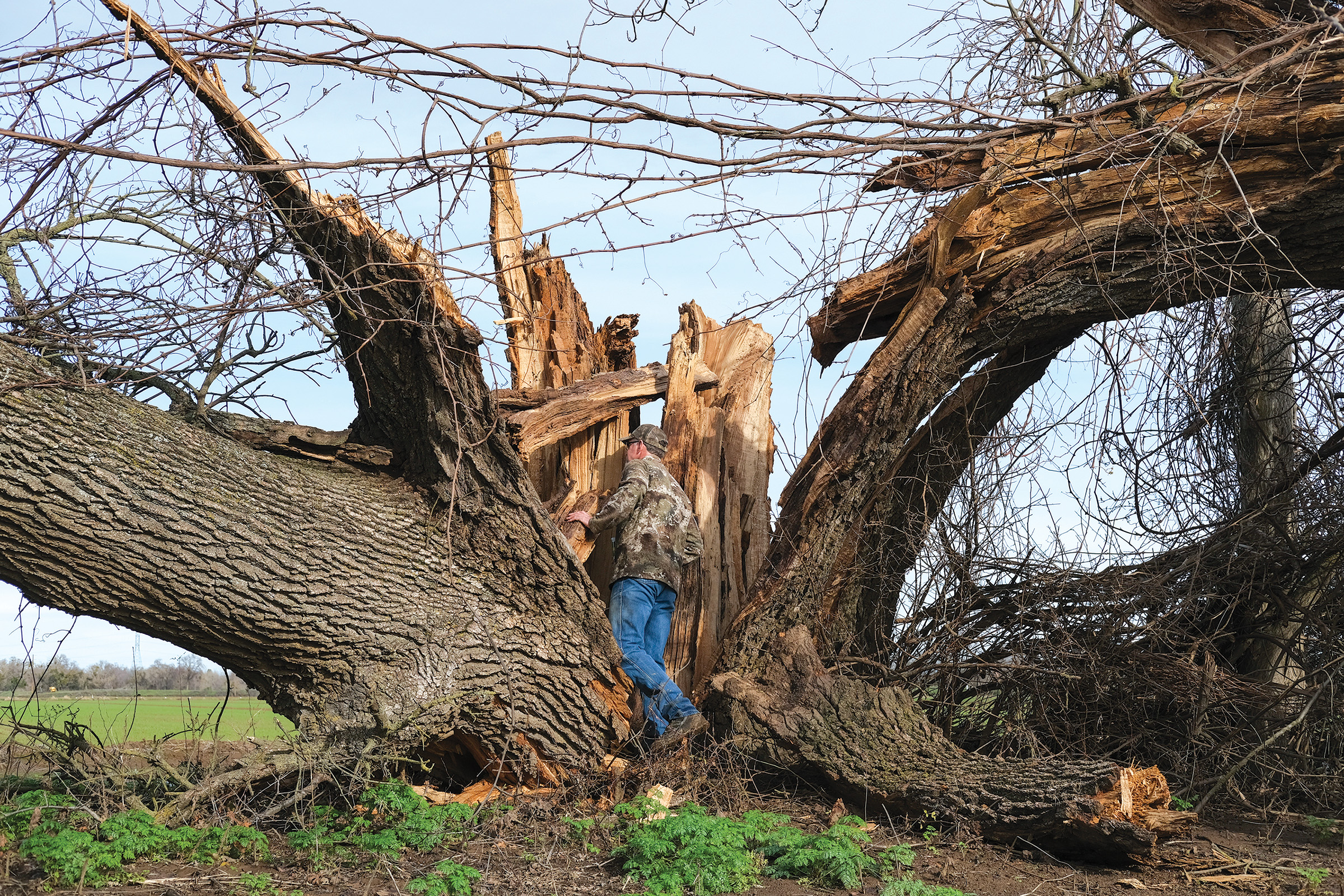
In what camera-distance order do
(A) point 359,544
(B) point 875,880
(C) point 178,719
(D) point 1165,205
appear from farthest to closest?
(C) point 178,719
(D) point 1165,205
(A) point 359,544
(B) point 875,880

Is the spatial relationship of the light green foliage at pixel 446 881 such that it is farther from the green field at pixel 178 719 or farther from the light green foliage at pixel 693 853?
the green field at pixel 178 719

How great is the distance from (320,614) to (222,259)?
6.47 feet

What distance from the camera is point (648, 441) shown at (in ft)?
25.4

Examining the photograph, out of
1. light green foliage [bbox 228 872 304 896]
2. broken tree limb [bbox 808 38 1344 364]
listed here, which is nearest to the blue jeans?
broken tree limb [bbox 808 38 1344 364]

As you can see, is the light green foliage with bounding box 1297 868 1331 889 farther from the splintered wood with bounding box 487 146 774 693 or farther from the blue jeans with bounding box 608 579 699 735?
the splintered wood with bounding box 487 146 774 693

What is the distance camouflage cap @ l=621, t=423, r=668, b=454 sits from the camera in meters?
7.75

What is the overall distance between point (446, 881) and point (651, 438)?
3.84 m

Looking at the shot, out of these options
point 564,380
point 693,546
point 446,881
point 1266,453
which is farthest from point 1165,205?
point 446,881

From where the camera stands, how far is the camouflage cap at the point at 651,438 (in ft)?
25.4

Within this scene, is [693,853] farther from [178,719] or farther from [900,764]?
[178,719]

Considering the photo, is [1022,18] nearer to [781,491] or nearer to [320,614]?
[781,491]

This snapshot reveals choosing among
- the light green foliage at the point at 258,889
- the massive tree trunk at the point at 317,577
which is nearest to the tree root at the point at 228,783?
the massive tree trunk at the point at 317,577

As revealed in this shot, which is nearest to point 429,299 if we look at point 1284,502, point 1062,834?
point 1062,834

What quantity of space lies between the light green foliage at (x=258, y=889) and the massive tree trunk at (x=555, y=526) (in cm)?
112
